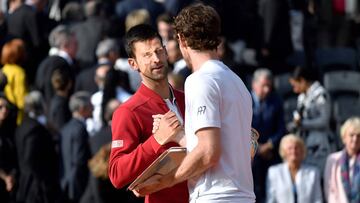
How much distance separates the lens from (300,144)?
12.8 metres

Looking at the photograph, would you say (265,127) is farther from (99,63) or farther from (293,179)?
(99,63)

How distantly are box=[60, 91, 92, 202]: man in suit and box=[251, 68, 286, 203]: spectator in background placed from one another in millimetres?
1855

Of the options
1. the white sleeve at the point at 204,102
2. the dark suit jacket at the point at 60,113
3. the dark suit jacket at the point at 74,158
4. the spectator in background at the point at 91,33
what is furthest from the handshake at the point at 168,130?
the spectator in background at the point at 91,33

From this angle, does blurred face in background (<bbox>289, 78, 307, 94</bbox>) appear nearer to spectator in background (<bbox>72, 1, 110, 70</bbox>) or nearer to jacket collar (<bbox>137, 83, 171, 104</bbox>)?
spectator in background (<bbox>72, 1, 110, 70</bbox>)

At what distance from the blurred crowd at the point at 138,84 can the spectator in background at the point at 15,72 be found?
14 millimetres

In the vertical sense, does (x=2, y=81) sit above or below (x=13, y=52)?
below

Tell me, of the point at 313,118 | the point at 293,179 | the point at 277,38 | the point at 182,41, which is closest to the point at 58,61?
the point at 313,118

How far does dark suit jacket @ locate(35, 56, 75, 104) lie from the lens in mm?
15229

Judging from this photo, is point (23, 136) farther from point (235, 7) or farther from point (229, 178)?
point (229, 178)

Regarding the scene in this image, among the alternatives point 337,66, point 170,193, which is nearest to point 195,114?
point 170,193

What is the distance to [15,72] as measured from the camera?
15.3 meters

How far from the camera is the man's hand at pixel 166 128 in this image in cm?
663

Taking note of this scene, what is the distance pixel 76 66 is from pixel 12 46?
3.17 feet

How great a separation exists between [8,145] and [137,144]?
6.09 meters
